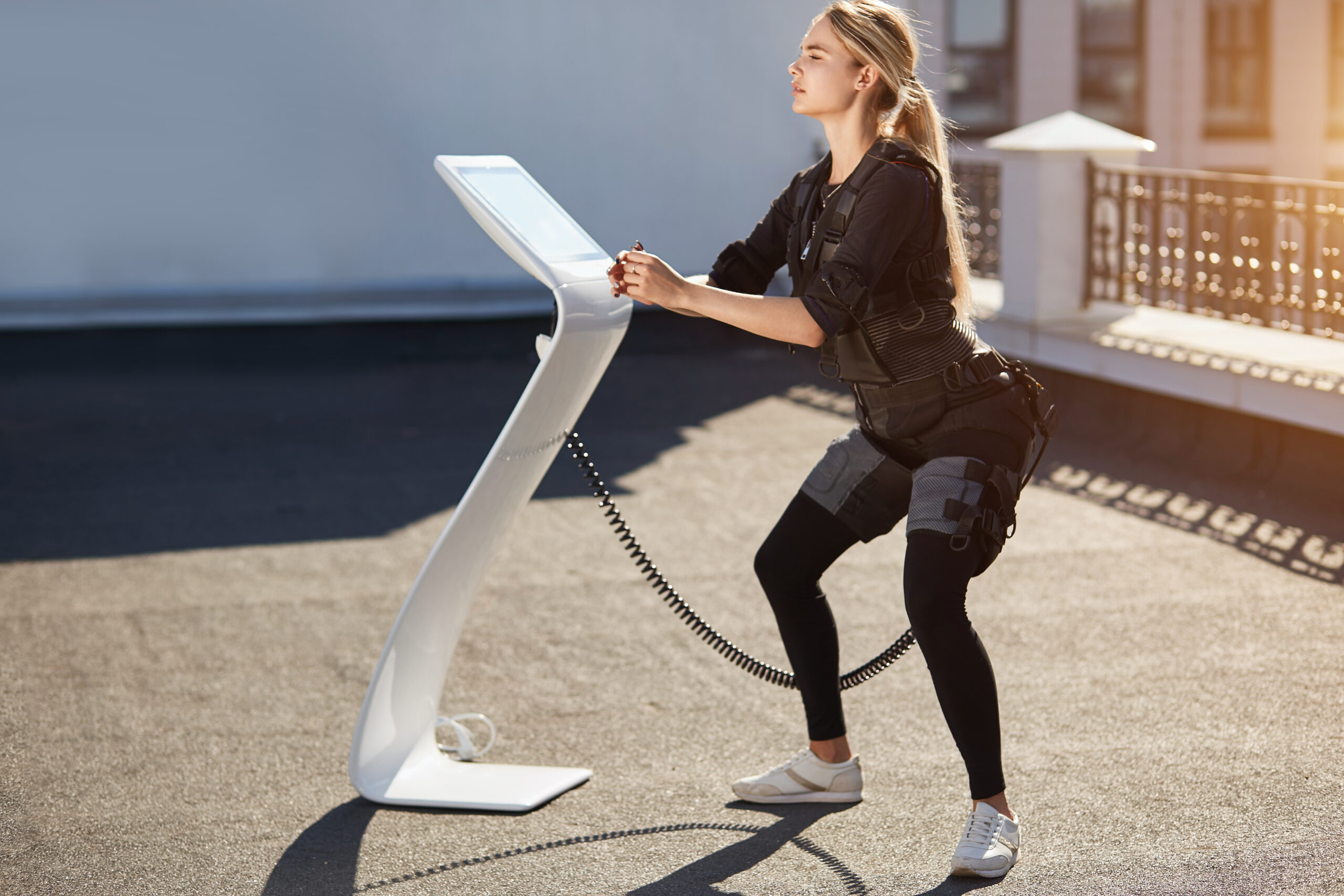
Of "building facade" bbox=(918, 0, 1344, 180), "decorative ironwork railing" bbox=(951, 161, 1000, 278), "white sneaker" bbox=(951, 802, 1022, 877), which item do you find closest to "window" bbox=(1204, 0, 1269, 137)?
"building facade" bbox=(918, 0, 1344, 180)

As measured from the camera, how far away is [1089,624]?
5320 mm

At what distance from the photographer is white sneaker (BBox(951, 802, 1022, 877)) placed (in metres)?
3.26

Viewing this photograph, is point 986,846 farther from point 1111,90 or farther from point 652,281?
point 1111,90

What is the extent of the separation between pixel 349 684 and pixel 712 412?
204 inches

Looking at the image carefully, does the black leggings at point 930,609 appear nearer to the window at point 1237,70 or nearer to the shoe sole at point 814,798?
the shoe sole at point 814,798

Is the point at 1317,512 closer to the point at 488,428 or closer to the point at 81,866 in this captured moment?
the point at 488,428

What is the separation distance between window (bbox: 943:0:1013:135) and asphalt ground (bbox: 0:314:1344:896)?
8386 millimetres

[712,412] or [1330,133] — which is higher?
[1330,133]

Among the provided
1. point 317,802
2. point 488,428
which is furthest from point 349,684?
point 488,428

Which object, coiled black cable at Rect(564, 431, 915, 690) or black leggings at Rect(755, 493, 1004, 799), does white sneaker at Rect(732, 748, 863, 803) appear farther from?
black leggings at Rect(755, 493, 1004, 799)

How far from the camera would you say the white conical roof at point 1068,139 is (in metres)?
9.38

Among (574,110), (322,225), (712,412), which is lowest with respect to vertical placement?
(712,412)

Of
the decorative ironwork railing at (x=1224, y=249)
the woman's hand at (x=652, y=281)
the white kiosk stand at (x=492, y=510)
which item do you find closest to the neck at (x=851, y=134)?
the woman's hand at (x=652, y=281)

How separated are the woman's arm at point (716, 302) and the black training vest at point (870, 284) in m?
0.11
